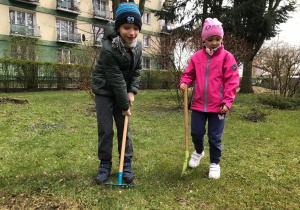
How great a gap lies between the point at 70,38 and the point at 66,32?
0.65 m

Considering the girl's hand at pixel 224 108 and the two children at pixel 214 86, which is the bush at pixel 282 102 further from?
the girl's hand at pixel 224 108

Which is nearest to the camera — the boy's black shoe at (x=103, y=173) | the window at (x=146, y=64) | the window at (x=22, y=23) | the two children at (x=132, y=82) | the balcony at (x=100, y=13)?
Result: the two children at (x=132, y=82)

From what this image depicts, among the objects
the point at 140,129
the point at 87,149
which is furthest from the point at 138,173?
the point at 140,129

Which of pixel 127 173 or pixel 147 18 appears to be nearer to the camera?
pixel 127 173

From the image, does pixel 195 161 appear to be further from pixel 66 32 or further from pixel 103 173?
pixel 66 32

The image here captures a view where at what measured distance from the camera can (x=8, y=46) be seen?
18.7 m

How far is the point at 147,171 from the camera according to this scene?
300cm

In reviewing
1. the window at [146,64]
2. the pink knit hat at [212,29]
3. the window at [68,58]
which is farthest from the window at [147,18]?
the pink knit hat at [212,29]

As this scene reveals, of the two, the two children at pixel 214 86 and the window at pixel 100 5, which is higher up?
the window at pixel 100 5

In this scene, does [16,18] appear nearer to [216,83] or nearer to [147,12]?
[147,12]

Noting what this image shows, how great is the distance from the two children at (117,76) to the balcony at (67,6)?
22211mm

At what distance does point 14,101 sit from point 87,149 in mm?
5013

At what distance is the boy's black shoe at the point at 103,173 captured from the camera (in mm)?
2579

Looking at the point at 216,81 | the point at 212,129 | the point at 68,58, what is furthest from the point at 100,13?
the point at 212,129
